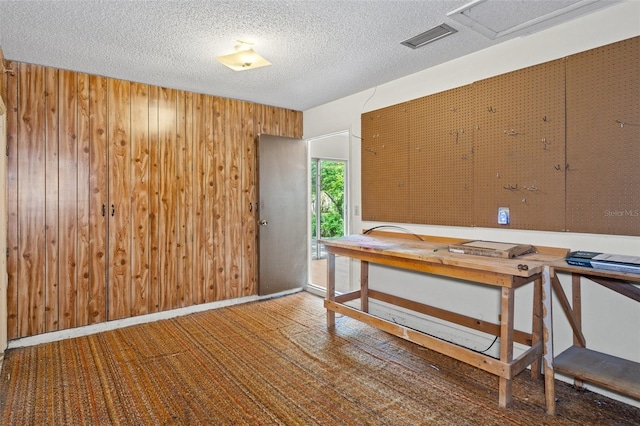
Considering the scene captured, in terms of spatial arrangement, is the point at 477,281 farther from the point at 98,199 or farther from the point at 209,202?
the point at 98,199

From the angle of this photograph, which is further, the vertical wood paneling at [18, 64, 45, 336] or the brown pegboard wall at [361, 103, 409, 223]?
the brown pegboard wall at [361, 103, 409, 223]

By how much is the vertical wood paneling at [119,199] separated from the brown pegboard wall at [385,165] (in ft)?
7.92

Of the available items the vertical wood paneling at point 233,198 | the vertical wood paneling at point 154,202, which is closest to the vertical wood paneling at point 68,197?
the vertical wood paneling at point 154,202

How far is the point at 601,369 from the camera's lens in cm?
205

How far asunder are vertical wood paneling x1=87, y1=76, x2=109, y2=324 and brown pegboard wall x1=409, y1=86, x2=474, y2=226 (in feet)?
9.62

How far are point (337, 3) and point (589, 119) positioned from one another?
1.74 meters

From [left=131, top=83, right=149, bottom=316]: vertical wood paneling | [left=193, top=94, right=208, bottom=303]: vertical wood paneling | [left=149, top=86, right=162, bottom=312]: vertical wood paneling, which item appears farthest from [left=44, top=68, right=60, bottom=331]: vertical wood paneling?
[left=193, top=94, right=208, bottom=303]: vertical wood paneling

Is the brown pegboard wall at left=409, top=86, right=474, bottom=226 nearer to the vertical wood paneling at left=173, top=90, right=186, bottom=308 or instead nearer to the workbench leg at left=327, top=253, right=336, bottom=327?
the workbench leg at left=327, top=253, right=336, bottom=327

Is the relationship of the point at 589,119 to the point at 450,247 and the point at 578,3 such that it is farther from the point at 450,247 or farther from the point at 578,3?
the point at 450,247

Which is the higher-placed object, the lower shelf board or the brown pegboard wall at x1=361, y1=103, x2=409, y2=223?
the brown pegboard wall at x1=361, y1=103, x2=409, y2=223

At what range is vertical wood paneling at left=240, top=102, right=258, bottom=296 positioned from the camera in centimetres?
444

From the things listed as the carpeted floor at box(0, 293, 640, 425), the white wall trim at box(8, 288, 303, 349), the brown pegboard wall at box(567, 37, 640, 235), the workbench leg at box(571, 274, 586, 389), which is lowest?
the carpeted floor at box(0, 293, 640, 425)

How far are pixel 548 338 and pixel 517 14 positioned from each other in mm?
1991

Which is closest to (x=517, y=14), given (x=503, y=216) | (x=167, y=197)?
(x=503, y=216)
